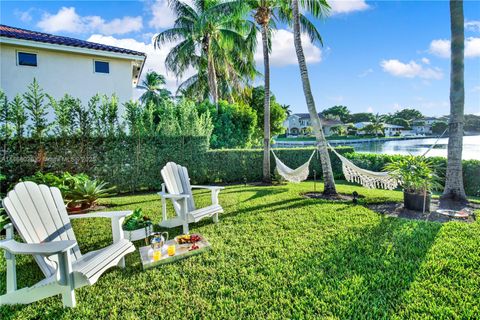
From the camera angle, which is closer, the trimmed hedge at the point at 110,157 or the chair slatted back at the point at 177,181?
the chair slatted back at the point at 177,181

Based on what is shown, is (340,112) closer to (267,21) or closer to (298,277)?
(267,21)

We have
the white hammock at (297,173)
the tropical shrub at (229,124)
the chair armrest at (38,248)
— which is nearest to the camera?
the chair armrest at (38,248)

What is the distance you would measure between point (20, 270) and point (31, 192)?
106 centimetres

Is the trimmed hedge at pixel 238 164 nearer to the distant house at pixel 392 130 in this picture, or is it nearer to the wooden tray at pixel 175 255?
the wooden tray at pixel 175 255

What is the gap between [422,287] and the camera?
2.40 metres

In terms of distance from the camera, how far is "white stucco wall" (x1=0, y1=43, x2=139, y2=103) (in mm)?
8758

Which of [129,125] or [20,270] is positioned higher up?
[129,125]

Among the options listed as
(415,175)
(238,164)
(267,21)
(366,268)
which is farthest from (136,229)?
(267,21)

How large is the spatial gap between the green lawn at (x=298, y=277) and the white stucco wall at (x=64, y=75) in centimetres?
793

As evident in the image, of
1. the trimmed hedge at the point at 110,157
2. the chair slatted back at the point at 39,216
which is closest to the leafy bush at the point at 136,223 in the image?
the chair slatted back at the point at 39,216

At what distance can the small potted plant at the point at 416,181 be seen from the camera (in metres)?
4.99

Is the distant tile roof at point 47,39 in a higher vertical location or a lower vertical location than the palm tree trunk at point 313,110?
higher

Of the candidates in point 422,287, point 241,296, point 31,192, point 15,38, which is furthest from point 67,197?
point 15,38

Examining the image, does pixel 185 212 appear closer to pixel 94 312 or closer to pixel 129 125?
pixel 94 312
